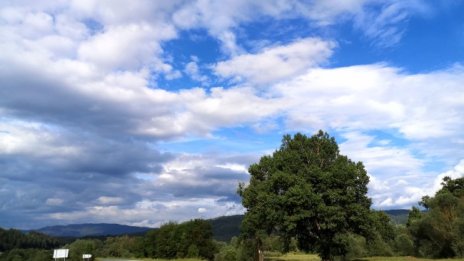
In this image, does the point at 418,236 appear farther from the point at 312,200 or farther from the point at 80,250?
the point at 80,250

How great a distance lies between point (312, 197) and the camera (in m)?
48.8

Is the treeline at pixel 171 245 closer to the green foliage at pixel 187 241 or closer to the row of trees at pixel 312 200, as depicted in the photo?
the green foliage at pixel 187 241

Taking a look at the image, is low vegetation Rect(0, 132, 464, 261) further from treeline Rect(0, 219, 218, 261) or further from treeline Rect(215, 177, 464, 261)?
treeline Rect(0, 219, 218, 261)

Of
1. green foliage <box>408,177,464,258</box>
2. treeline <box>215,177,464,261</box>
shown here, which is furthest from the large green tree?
green foliage <box>408,177,464,258</box>

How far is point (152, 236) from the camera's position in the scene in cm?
16288

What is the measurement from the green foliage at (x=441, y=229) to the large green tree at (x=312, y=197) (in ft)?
76.8

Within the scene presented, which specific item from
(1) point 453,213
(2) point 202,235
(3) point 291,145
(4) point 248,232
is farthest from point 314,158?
(2) point 202,235

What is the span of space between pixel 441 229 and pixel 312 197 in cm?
3839

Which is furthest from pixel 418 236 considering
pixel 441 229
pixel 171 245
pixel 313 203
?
pixel 171 245

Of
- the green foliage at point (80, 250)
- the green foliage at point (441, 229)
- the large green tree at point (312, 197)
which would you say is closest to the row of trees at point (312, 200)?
the large green tree at point (312, 197)

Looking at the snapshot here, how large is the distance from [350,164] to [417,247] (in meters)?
44.0

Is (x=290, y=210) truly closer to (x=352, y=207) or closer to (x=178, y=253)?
(x=352, y=207)

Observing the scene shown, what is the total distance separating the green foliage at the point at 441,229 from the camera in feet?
223

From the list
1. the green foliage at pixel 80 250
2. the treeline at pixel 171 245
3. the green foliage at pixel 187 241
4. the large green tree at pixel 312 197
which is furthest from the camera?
the green foliage at pixel 80 250
